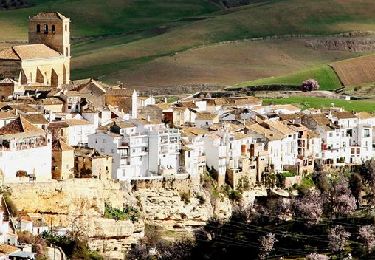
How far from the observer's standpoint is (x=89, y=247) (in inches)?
2857

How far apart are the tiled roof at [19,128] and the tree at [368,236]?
13.6m

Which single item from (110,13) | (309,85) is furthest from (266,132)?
(110,13)

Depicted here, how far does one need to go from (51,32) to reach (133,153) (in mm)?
23477

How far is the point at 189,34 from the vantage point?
156875mm

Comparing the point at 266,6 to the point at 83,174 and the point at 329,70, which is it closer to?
the point at 329,70

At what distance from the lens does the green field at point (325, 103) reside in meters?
104

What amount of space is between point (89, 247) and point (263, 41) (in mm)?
79849

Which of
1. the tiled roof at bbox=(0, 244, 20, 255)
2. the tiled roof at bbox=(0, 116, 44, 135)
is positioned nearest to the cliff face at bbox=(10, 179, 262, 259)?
the tiled roof at bbox=(0, 116, 44, 135)

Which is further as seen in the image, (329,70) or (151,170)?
(329,70)

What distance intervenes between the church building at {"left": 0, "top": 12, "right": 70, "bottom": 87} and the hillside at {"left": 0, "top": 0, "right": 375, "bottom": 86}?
24688mm

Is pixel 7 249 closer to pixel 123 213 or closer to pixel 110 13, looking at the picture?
pixel 123 213

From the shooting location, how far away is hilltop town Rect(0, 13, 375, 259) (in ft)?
239

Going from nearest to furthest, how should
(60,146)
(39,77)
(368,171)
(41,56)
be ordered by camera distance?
(60,146) < (368,171) < (39,77) < (41,56)

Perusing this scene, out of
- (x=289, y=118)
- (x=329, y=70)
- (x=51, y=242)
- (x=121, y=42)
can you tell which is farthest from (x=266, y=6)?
(x=51, y=242)
